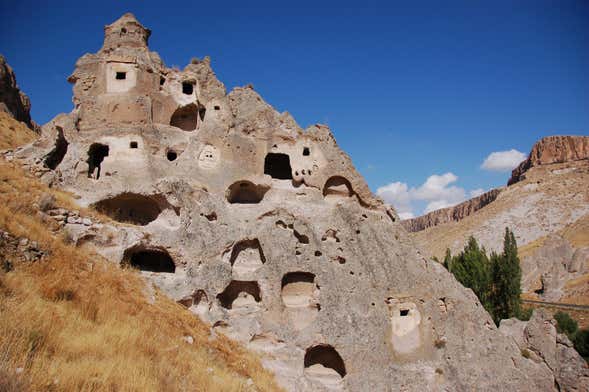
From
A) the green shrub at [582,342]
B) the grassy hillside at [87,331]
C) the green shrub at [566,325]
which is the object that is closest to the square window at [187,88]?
the grassy hillside at [87,331]

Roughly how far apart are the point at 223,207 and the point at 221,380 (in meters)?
8.88

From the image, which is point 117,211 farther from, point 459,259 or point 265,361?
point 459,259

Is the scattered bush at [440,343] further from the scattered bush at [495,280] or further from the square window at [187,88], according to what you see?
the scattered bush at [495,280]

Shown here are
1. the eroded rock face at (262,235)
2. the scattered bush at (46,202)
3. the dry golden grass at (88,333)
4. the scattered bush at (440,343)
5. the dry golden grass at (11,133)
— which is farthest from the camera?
the dry golden grass at (11,133)

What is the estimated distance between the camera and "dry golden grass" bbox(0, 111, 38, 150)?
62.4ft

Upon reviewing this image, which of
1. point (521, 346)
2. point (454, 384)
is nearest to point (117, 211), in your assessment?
point (454, 384)

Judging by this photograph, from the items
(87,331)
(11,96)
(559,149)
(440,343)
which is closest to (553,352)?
(440,343)

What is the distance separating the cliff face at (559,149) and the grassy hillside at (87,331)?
107m

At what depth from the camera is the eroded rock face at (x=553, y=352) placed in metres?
15.9

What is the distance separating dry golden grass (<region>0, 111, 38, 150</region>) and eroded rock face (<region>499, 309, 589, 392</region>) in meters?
22.2

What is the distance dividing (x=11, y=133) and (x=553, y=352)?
24.6m

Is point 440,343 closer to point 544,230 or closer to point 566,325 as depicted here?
point 566,325

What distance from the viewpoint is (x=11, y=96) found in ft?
82.3

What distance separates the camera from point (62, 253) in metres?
7.52
